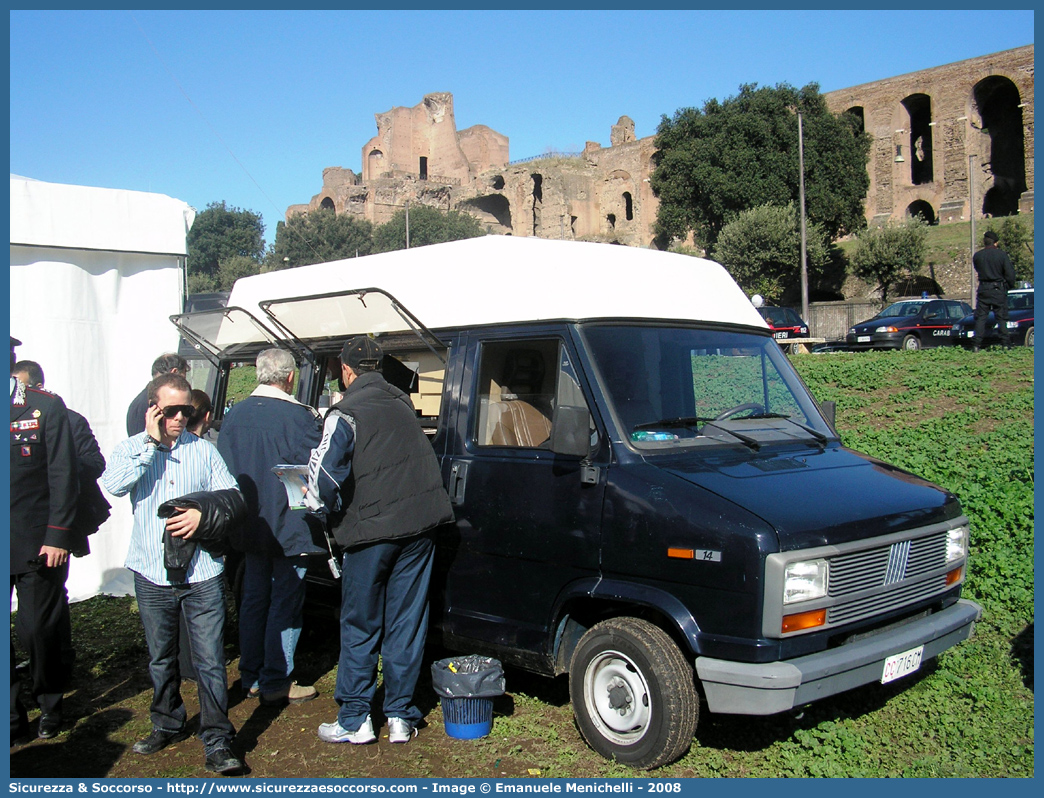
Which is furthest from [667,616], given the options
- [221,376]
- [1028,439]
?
[1028,439]

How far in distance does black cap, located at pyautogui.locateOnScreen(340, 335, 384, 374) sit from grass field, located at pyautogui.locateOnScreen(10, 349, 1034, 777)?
6.56 ft

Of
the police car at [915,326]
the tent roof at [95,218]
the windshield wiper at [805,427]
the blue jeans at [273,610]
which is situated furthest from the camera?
the police car at [915,326]

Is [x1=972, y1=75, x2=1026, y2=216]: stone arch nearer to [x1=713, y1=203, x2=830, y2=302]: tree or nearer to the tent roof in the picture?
[x1=713, y1=203, x2=830, y2=302]: tree

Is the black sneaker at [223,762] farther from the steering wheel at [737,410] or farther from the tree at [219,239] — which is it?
the tree at [219,239]

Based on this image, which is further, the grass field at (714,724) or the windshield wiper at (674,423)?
the windshield wiper at (674,423)

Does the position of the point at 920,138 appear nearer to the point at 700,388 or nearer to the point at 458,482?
the point at 700,388

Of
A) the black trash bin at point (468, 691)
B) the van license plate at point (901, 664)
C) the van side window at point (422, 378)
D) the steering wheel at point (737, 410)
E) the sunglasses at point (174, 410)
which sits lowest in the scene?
the black trash bin at point (468, 691)

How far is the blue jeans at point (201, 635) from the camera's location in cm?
412

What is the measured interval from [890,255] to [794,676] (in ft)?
137

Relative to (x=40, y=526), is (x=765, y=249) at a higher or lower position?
higher

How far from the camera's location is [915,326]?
23.8m

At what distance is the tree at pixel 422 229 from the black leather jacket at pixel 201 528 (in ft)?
204

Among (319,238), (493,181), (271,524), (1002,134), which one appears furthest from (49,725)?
(493,181)

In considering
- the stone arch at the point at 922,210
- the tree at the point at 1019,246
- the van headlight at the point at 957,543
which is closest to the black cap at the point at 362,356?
the van headlight at the point at 957,543
